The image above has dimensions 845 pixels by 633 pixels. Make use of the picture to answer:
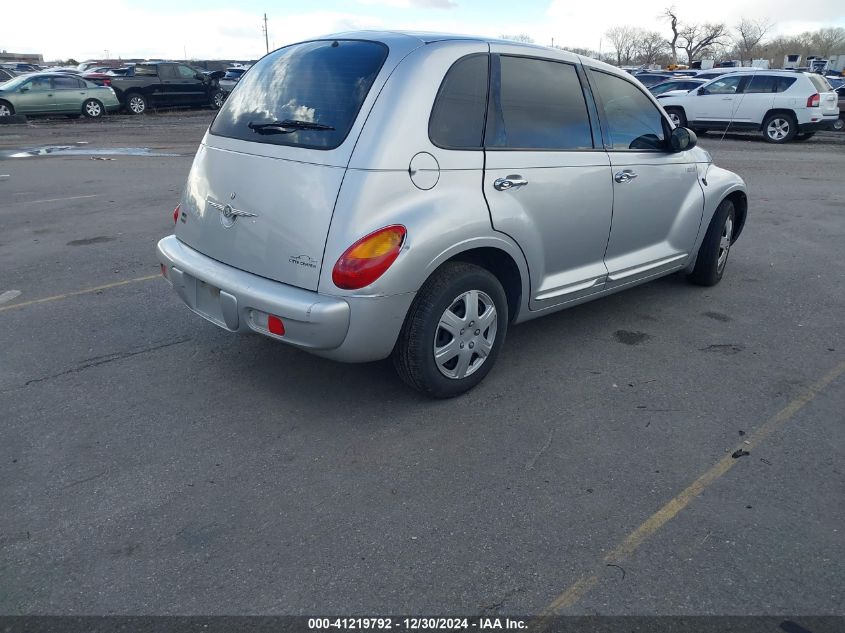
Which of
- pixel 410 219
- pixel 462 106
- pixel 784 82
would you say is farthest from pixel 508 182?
pixel 784 82

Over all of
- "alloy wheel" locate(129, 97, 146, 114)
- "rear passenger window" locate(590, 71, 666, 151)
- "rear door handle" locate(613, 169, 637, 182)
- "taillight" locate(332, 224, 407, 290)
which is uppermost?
"rear passenger window" locate(590, 71, 666, 151)

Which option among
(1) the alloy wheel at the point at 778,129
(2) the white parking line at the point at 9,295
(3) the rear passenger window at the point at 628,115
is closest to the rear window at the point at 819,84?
(1) the alloy wheel at the point at 778,129

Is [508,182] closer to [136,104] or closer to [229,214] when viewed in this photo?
[229,214]

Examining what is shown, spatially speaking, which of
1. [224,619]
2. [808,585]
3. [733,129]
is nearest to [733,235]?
[808,585]

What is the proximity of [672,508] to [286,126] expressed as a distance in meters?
2.59

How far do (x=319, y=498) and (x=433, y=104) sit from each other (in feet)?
6.52

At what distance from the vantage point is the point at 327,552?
2.75 m

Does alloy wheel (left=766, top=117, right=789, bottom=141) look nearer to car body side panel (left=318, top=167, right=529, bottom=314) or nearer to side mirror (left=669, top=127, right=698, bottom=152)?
side mirror (left=669, top=127, right=698, bottom=152)

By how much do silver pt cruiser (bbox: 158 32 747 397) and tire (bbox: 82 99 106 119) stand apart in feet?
71.7

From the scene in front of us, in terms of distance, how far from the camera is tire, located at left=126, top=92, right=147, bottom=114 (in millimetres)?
25188

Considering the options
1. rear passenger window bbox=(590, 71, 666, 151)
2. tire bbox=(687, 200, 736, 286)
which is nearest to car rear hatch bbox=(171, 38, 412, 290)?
rear passenger window bbox=(590, 71, 666, 151)

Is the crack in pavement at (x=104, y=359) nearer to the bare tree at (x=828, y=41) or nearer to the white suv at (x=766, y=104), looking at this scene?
the white suv at (x=766, y=104)

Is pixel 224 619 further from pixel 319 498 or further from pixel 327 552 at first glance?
pixel 319 498

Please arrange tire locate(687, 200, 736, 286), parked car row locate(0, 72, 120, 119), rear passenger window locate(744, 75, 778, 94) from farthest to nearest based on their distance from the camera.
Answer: parked car row locate(0, 72, 120, 119) < rear passenger window locate(744, 75, 778, 94) < tire locate(687, 200, 736, 286)
